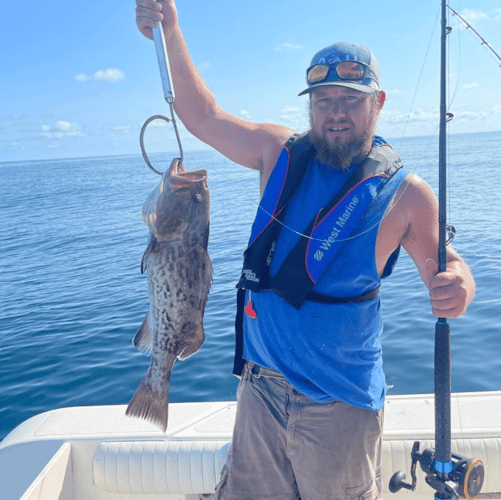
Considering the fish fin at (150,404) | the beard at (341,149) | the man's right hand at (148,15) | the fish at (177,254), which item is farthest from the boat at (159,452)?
the man's right hand at (148,15)

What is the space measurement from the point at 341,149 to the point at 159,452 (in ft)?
8.23

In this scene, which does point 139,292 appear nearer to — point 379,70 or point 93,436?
point 93,436

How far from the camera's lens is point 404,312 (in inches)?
333

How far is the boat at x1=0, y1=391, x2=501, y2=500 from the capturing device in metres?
3.44

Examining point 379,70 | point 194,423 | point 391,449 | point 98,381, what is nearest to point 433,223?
point 379,70

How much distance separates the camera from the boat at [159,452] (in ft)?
11.3

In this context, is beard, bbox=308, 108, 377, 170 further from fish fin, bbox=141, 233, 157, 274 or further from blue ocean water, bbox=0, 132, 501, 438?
fish fin, bbox=141, 233, 157, 274

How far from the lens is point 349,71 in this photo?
279 cm

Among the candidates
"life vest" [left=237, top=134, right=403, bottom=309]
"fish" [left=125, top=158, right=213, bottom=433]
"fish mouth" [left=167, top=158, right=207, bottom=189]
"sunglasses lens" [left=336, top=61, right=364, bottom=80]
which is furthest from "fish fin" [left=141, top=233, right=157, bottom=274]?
"sunglasses lens" [left=336, top=61, right=364, bottom=80]

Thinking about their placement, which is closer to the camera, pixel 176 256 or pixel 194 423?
pixel 176 256

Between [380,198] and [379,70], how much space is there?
84 cm

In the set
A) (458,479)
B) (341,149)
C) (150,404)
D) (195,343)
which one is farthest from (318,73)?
(458,479)

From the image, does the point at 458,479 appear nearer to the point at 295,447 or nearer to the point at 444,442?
the point at 444,442

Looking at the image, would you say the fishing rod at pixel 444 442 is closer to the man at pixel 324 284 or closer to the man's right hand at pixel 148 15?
the man at pixel 324 284
